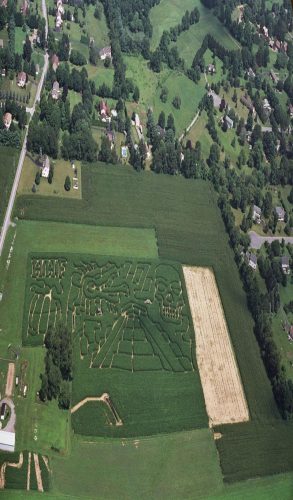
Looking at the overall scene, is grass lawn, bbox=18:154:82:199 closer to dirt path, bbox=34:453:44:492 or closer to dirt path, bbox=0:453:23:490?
dirt path, bbox=34:453:44:492

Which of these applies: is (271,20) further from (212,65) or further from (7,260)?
(7,260)

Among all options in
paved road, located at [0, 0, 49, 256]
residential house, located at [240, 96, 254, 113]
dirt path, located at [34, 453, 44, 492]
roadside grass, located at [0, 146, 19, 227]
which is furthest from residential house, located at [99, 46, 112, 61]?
dirt path, located at [34, 453, 44, 492]

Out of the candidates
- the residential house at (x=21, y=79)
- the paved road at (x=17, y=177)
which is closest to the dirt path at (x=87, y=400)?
the paved road at (x=17, y=177)

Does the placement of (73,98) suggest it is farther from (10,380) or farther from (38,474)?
(38,474)

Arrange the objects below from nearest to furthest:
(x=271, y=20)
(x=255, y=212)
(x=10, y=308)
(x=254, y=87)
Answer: (x=10, y=308)
(x=255, y=212)
(x=254, y=87)
(x=271, y=20)

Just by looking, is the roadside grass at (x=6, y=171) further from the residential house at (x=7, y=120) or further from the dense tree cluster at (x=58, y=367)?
the dense tree cluster at (x=58, y=367)

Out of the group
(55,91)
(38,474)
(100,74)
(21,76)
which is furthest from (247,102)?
(38,474)

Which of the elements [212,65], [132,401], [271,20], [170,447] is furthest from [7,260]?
[271,20]
